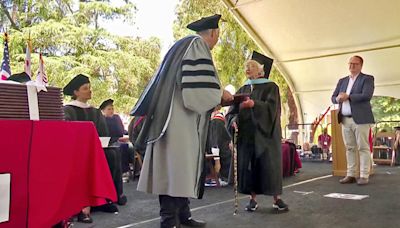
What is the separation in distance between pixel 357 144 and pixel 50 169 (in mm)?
4143

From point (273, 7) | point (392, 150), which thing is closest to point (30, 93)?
point (273, 7)

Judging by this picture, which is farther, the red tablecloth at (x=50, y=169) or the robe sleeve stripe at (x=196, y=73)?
the robe sleeve stripe at (x=196, y=73)

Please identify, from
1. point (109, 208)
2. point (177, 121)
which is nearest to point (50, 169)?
point (177, 121)

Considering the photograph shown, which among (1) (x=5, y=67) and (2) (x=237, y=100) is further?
(2) (x=237, y=100)

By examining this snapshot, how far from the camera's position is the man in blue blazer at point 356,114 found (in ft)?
15.5

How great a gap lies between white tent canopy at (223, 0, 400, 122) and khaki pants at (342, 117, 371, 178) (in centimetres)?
344

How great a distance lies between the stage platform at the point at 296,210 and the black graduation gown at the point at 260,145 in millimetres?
259

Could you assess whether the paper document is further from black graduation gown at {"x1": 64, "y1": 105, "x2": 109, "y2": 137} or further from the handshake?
black graduation gown at {"x1": 64, "y1": 105, "x2": 109, "y2": 137}

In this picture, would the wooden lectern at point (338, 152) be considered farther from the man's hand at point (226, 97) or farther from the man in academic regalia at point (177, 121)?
the man in academic regalia at point (177, 121)

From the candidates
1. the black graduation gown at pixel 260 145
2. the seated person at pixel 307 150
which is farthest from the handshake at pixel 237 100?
the seated person at pixel 307 150

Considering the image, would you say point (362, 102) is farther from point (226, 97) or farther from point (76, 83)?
point (76, 83)

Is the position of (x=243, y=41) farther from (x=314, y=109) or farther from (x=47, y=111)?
(x=47, y=111)

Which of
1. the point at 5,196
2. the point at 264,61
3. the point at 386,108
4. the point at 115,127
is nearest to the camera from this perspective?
the point at 5,196

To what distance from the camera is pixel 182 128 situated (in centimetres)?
244
